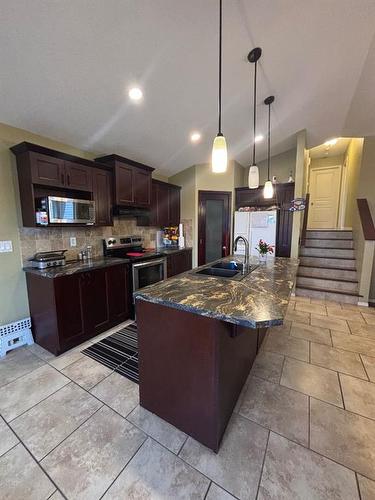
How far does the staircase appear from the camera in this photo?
13.3 feet

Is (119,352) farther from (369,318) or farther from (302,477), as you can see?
(369,318)

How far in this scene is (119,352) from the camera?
7.91 ft

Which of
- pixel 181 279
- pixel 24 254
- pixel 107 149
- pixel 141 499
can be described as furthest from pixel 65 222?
pixel 141 499

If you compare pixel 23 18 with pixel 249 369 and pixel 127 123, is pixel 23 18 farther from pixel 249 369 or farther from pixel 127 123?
pixel 249 369

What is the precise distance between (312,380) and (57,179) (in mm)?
3402

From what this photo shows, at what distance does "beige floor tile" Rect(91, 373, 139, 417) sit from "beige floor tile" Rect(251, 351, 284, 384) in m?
1.13

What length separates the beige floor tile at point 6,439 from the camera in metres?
1.37

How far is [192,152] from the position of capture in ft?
13.2

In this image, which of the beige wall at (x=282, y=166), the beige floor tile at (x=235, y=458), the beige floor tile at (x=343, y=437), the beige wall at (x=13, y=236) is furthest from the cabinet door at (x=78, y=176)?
the beige wall at (x=282, y=166)

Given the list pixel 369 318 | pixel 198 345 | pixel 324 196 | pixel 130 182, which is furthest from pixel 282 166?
pixel 198 345

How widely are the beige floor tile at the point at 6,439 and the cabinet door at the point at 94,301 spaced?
1.10 meters

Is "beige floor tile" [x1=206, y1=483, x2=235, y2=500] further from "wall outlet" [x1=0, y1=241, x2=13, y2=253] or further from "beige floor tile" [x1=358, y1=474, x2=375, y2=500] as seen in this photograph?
"wall outlet" [x1=0, y1=241, x2=13, y2=253]

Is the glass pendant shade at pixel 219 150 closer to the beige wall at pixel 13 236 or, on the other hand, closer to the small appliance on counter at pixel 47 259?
the small appliance on counter at pixel 47 259

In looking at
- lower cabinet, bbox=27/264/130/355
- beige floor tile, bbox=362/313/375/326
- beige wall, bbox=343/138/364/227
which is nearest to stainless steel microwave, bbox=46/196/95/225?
lower cabinet, bbox=27/264/130/355
